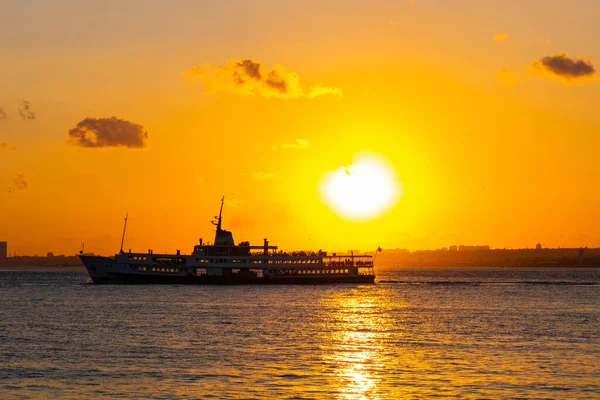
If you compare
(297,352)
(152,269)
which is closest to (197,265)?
(152,269)

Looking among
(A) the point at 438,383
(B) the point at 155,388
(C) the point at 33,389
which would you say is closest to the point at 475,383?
(A) the point at 438,383

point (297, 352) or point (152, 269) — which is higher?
→ point (152, 269)

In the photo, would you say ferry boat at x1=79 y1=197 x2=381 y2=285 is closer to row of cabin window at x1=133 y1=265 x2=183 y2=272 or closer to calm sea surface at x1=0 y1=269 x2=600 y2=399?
row of cabin window at x1=133 y1=265 x2=183 y2=272

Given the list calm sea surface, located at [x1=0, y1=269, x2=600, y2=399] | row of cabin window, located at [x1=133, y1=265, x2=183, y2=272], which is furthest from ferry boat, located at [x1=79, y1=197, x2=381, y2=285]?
calm sea surface, located at [x1=0, y1=269, x2=600, y2=399]

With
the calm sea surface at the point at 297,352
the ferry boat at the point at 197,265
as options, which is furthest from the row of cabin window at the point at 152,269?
the calm sea surface at the point at 297,352

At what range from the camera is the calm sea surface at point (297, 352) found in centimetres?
4984

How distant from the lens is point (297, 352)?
66.6m

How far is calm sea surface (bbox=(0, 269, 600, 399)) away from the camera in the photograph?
4984cm

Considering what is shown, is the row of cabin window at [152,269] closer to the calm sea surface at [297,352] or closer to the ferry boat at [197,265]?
the ferry boat at [197,265]

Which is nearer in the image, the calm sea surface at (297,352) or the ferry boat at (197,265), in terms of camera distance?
the calm sea surface at (297,352)

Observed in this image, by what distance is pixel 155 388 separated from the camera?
164 feet

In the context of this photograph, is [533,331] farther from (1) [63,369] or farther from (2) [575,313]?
(1) [63,369]

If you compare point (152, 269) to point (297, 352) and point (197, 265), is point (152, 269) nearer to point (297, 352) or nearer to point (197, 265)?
point (197, 265)

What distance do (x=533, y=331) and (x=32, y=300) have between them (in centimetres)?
8965
